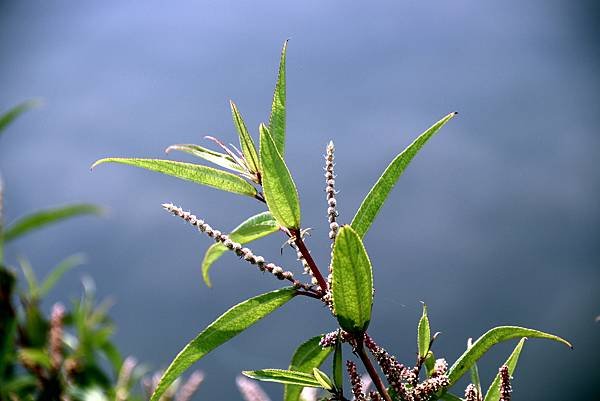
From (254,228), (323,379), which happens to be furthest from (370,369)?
(254,228)

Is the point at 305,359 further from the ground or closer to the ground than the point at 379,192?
closer to the ground

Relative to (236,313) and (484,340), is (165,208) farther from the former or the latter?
(484,340)

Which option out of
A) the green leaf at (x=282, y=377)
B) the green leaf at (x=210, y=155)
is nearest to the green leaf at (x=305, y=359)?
the green leaf at (x=282, y=377)

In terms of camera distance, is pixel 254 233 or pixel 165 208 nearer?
Result: pixel 165 208

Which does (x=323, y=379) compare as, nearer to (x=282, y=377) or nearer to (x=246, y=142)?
(x=282, y=377)

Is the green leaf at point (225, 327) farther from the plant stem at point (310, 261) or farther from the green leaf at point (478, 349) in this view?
the green leaf at point (478, 349)

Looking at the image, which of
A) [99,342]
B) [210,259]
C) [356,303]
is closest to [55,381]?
[99,342]

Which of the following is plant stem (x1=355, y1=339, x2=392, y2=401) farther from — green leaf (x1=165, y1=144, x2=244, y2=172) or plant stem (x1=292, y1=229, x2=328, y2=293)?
green leaf (x1=165, y1=144, x2=244, y2=172)
